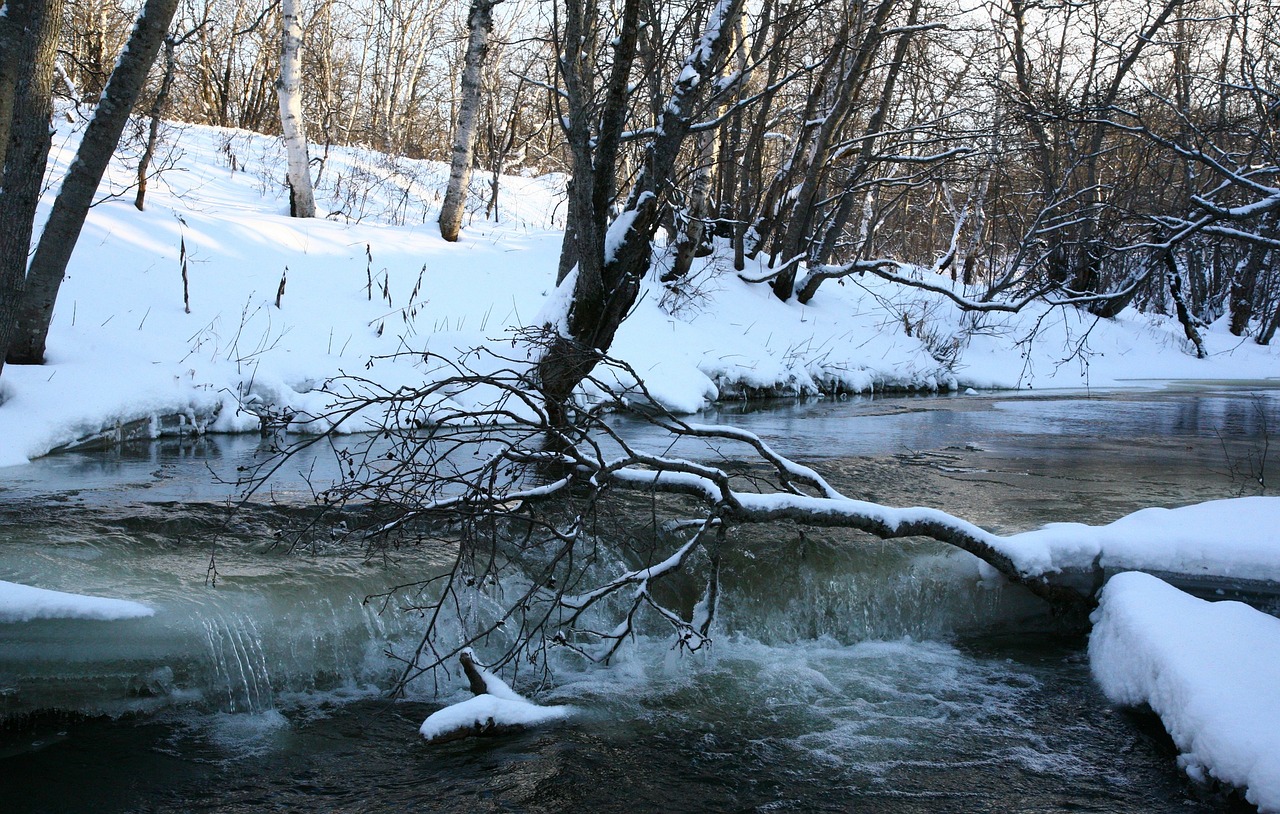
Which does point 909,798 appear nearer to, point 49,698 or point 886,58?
point 49,698

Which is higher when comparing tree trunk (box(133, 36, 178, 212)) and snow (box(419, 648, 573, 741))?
tree trunk (box(133, 36, 178, 212))

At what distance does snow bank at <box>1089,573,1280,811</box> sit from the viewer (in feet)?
11.2

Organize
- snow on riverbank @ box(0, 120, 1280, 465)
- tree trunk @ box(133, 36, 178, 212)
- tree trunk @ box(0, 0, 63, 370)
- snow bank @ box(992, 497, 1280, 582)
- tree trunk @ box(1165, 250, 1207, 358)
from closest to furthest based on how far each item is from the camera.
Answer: snow bank @ box(992, 497, 1280, 582), tree trunk @ box(0, 0, 63, 370), snow on riverbank @ box(0, 120, 1280, 465), tree trunk @ box(1165, 250, 1207, 358), tree trunk @ box(133, 36, 178, 212)

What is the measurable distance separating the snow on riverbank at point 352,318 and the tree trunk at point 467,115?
18.6 inches

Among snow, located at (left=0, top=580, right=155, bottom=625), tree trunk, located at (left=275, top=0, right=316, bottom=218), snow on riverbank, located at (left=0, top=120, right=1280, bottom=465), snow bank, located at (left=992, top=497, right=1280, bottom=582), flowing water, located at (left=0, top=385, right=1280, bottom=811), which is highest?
tree trunk, located at (left=275, top=0, right=316, bottom=218)

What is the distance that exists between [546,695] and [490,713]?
0.45 meters

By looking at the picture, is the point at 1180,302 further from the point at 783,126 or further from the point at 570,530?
the point at 570,530

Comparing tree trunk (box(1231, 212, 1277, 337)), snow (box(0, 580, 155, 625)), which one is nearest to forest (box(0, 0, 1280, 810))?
snow (box(0, 580, 155, 625))

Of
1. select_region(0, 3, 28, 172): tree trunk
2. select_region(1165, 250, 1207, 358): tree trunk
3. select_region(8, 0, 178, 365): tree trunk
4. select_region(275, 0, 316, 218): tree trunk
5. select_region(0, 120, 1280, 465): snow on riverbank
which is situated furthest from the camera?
select_region(275, 0, 316, 218): tree trunk

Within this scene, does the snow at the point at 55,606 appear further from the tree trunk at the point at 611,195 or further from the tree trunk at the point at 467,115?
the tree trunk at the point at 467,115

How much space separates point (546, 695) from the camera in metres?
4.25

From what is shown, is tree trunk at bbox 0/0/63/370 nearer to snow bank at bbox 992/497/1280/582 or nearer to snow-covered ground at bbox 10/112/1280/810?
snow-covered ground at bbox 10/112/1280/810

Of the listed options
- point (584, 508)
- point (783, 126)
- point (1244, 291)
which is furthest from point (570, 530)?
point (1244, 291)

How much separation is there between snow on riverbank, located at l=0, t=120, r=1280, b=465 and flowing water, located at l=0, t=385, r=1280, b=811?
1148 mm
